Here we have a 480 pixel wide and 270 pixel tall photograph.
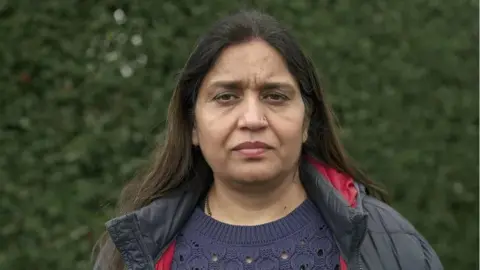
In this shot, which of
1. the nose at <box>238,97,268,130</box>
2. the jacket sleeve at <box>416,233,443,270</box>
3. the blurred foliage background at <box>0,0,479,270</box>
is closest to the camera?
the nose at <box>238,97,268,130</box>

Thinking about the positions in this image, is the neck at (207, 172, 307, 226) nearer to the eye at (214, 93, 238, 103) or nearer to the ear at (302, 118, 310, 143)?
the ear at (302, 118, 310, 143)

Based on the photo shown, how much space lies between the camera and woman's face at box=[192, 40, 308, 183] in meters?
2.22

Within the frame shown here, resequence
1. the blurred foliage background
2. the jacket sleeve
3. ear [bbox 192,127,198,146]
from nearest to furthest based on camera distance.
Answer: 1. the jacket sleeve
2. ear [bbox 192,127,198,146]
3. the blurred foliage background

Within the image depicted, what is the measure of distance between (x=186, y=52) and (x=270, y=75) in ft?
4.45

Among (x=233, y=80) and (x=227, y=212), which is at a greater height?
(x=233, y=80)

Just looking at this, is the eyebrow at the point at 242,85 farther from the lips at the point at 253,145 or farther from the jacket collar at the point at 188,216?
the jacket collar at the point at 188,216

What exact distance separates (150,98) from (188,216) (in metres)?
1.23

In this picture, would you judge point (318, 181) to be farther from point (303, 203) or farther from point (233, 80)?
point (233, 80)

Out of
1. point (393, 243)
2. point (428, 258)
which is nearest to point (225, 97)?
point (393, 243)

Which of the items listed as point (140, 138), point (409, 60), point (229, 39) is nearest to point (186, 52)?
point (140, 138)

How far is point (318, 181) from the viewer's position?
95.5 inches

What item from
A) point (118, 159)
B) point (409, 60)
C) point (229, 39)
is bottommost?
point (118, 159)

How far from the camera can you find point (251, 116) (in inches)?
86.9

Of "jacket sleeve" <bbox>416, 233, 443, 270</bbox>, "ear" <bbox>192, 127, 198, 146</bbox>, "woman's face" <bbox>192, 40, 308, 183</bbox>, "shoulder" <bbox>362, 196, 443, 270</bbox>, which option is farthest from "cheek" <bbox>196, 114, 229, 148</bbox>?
"jacket sleeve" <bbox>416, 233, 443, 270</bbox>
